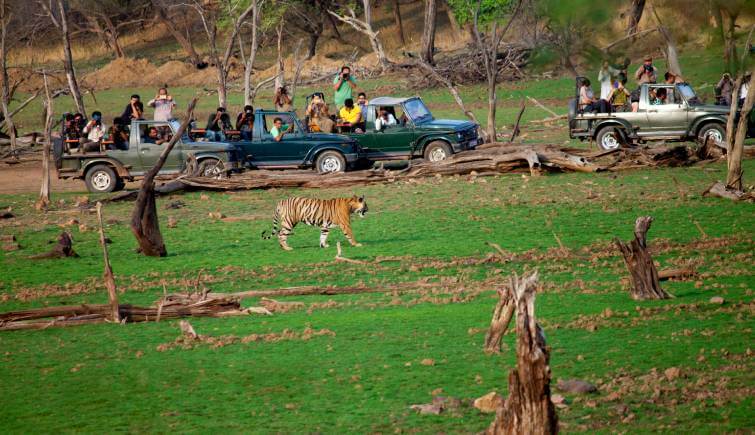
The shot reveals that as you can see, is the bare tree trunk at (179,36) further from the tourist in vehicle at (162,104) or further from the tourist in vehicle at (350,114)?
the tourist in vehicle at (350,114)

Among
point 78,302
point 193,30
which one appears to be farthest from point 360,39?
point 78,302

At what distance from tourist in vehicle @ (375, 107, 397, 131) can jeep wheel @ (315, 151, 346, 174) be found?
4.12 ft

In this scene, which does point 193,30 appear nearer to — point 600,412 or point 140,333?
point 140,333

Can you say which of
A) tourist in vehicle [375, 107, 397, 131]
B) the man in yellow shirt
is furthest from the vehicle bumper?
the man in yellow shirt

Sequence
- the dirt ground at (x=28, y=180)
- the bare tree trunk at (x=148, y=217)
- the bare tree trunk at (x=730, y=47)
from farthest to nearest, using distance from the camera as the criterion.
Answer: the dirt ground at (x=28, y=180) < the bare tree trunk at (x=148, y=217) < the bare tree trunk at (x=730, y=47)

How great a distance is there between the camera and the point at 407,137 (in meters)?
25.7

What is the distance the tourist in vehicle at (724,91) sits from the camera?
27.4 metres

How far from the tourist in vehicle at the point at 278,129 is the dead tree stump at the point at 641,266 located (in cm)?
1355

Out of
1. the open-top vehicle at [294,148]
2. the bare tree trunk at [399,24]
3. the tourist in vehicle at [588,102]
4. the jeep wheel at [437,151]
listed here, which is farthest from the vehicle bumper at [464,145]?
the bare tree trunk at [399,24]

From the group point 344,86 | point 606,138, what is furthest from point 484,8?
point 606,138

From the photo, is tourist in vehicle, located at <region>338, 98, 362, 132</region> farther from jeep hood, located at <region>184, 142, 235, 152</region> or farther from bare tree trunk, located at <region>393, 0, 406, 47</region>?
bare tree trunk, located at <region>393, 0, 406, 47</region>

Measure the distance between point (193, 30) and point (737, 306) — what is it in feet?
161

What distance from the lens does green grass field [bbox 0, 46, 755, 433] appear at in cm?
932

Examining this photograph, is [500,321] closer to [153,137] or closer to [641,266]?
[641,266]
